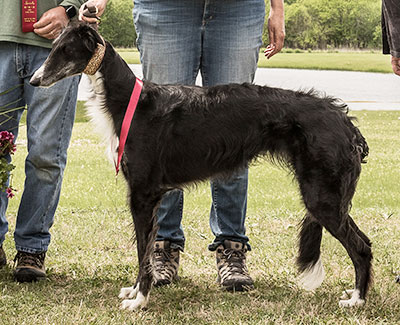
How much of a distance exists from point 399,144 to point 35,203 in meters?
8.45

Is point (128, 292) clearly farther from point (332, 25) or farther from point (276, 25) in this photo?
point (332, 25)

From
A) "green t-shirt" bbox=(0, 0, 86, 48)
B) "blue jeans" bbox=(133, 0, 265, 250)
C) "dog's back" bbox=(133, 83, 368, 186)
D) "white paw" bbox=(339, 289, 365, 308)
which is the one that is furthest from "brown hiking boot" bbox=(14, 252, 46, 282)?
"white paw" bbox=(339, 289, 365, 308)

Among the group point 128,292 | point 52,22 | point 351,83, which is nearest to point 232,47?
point 52,22

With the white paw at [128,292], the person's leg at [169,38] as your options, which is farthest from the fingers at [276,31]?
the white paw at [128,292]

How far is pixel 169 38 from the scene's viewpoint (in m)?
3.65

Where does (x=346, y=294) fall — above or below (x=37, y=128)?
below

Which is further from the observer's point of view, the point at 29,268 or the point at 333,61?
the point at 333,61

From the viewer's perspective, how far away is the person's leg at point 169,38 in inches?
143

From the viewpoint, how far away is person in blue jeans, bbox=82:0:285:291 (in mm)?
3654

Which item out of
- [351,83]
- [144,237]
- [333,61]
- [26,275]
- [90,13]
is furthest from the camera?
[333,61]

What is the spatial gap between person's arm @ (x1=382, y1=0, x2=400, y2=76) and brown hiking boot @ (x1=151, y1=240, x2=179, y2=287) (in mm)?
1862

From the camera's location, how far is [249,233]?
A: 201 inches

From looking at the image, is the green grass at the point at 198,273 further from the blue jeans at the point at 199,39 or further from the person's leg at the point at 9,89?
the person's leg at the point at 9,89

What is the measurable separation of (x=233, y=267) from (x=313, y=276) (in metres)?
0.53
